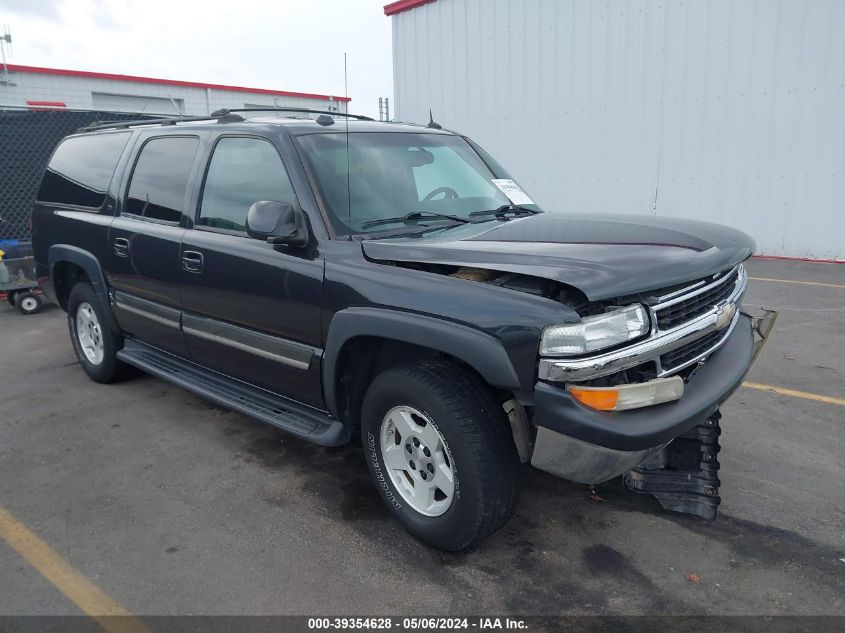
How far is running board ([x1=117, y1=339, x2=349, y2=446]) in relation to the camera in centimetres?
323

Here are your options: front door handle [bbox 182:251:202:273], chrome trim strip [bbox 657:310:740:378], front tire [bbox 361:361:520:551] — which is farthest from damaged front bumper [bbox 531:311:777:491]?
front door handle [bbox 182:251:202:273]

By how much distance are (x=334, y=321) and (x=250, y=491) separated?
1140 millimetres

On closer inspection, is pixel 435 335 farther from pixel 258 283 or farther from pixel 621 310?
pixel 258 283

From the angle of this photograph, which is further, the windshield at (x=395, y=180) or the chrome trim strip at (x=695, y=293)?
the windshield at (x=395, y=180)

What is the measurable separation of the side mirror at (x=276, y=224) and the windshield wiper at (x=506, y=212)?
0.99 meters

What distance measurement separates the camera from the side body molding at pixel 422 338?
244 centimetres

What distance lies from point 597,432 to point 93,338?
4342 millimetres

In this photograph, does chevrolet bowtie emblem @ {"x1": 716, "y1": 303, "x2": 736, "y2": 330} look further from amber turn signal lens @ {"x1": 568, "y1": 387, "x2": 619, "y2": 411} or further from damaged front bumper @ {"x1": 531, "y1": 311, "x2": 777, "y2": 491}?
amber turn signal lens @ {"x1": 568, "y1": 387, "x2": 619, "y2": 411}

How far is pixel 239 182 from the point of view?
3656mm

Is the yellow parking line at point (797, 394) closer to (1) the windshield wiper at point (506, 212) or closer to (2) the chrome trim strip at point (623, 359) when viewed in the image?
(1) the windshield wiper at point (506, 212)

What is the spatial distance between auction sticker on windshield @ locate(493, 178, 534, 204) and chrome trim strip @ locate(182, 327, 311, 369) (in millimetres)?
1613

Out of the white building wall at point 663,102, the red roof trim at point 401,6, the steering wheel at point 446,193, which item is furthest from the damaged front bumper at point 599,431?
the red roof trim at point 401,6

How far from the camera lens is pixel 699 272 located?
2.62 m

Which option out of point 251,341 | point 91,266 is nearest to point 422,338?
point 251,341
